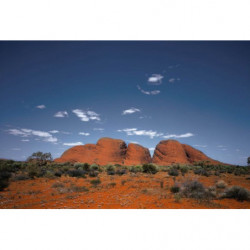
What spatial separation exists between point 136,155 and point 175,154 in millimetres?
11998

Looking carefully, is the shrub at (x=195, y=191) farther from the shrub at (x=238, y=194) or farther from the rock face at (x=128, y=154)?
the rock face at (x=128, y=154)

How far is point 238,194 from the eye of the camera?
6562 millimetres

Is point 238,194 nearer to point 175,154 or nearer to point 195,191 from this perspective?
point 195,191

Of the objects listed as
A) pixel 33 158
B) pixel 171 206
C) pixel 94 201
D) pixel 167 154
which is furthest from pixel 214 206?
pixel 167 154

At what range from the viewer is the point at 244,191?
6.55 m

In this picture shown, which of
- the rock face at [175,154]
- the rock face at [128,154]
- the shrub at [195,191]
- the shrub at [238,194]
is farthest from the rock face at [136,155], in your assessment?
the shrub at [238,194]

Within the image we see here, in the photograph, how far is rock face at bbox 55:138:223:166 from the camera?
4322cm

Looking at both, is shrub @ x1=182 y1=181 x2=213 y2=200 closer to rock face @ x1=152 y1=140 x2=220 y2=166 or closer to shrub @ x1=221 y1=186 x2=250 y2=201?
shrub @ x1=221 y1=186 x2=250 y2=201

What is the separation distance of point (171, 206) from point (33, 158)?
2708 cm

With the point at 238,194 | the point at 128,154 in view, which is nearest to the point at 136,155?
the point at 128,154

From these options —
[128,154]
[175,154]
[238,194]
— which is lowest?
[238,194]

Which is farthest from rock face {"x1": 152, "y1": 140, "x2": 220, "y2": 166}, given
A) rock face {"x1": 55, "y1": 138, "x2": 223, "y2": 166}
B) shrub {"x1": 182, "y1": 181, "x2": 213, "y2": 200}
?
shrub {"x1": 182, "y1": 181, "x2": 213, "y2": 200}

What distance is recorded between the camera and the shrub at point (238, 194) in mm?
6422

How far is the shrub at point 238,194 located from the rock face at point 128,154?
3610 centimetres
